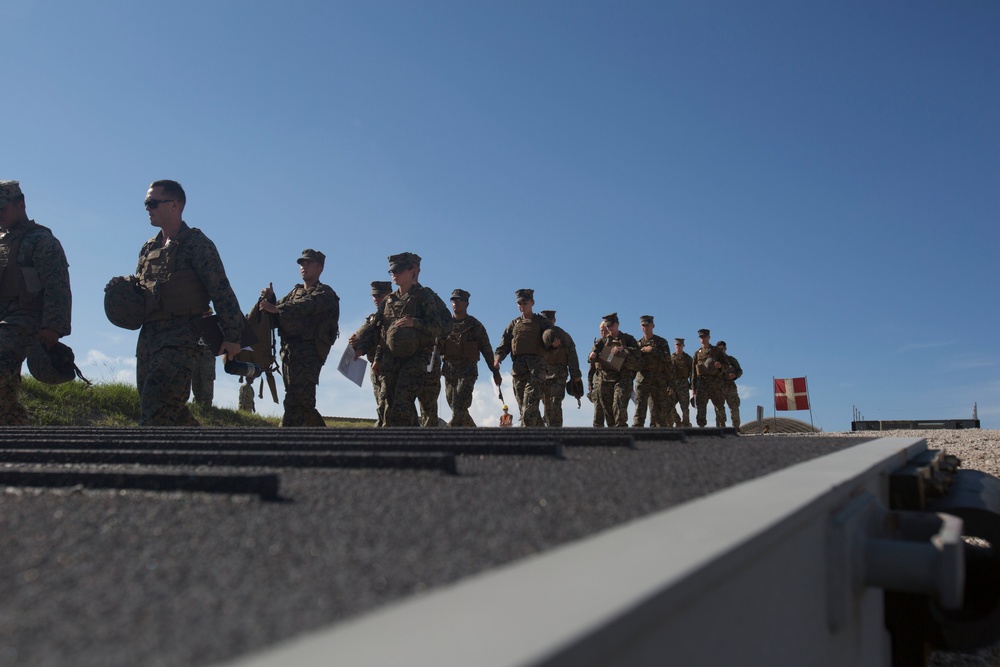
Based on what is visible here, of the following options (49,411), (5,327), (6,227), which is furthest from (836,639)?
(49,411)

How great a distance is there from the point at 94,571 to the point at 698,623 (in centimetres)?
77

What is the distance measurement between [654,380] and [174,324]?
12.8 m

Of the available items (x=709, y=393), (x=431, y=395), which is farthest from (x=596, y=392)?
(x=431, y=395)

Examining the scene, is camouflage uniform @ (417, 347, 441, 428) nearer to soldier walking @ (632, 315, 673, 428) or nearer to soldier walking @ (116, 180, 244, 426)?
soldier walking @ (116, 180, 244, 426)

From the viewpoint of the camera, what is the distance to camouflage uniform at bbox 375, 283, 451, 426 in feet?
28.9

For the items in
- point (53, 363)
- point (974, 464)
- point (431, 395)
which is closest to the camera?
point (53, 363)

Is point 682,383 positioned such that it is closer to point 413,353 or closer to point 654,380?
point 654,380

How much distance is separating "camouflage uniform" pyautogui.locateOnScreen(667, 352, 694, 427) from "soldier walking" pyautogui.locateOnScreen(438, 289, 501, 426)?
6625 millimetres

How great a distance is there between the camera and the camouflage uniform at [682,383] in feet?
64.5

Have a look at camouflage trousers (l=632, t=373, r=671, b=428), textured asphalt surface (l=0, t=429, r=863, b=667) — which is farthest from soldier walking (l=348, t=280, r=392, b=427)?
camouflage trousers (l=632, t=373, r=671, b=428)

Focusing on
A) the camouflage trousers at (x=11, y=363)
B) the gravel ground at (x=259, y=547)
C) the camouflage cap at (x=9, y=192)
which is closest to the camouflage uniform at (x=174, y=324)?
the camouflage trousers at (x=11, y=363)

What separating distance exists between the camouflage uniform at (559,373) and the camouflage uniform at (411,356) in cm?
529

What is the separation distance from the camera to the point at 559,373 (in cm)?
1434

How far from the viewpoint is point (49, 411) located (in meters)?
12.5
